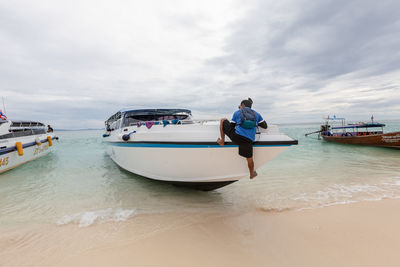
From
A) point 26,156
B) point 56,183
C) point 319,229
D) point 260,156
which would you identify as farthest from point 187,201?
point 26,156

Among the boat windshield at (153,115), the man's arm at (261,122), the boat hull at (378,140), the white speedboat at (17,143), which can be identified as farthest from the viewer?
the boat hull at (378,140)

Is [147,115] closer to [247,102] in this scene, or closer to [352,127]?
[247,102]

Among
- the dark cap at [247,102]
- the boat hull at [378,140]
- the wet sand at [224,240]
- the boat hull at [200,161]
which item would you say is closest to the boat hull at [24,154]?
the wet sand at [224,240]

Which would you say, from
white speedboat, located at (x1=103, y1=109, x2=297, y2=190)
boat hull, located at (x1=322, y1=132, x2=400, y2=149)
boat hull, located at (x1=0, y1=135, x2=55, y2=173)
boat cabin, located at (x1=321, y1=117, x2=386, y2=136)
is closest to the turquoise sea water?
white speedboat, located at (x1=103, y1=109, x2=297, y2=190)

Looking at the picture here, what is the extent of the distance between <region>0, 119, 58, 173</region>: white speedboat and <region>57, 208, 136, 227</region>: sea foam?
20.5 ft

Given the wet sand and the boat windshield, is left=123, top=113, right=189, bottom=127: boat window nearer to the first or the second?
the boat windshield

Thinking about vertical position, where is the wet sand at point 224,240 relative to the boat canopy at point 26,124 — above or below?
below

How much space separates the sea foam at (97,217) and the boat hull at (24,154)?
20.5ft

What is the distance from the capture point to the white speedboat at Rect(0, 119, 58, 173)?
7.75 metres

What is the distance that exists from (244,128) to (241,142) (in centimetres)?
25

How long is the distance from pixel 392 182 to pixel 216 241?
5831 millimetres

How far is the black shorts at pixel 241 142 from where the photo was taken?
10.9ft

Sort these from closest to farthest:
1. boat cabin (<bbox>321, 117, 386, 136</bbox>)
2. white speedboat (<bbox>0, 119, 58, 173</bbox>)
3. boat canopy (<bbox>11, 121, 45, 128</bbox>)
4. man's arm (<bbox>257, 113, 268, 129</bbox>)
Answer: man's arm (<bbox>257, 113, 268, 129</bbox>), white speedboat (<bbox>0, 119, 58, 173</bbox>), boat canopy (<bbox>11, 121, 45, 128</bbox>), boat cabin (<bbox>321, 117, 386, 136</bbox>)

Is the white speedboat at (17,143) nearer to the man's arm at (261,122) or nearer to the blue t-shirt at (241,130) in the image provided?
the blue t-shirt at (241,130)
